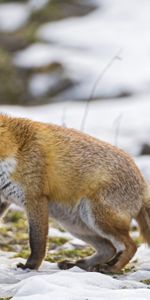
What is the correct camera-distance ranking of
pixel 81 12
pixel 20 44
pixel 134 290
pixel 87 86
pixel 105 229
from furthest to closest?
pixel 81 12 → pixel 20 44 → pixel 87 86 → pixel 105 229 → pixel 134 290

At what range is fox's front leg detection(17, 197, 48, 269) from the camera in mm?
7434

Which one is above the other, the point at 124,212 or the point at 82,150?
the point at 82,150

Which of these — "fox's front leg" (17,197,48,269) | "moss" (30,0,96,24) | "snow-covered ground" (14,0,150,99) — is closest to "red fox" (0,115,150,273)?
"fox's front leg" (17,197,48,269)

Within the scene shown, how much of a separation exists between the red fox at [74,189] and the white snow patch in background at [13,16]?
59.9ft

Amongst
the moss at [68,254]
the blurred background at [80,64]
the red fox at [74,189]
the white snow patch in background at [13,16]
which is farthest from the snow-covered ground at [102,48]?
the red fox at [74,189]

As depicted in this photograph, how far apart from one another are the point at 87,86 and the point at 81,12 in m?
6.38

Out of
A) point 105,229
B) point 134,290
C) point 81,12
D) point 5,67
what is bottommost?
point 134,290

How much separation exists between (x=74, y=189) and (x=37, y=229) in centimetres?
53

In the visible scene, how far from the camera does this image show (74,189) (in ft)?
24.9

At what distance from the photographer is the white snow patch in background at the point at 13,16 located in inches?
1020

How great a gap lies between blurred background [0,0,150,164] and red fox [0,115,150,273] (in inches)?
306

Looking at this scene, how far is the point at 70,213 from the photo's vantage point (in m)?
7.77

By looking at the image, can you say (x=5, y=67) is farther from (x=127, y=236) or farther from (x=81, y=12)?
(x=127, y=236)

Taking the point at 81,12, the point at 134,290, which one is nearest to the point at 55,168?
the point at 134,290
